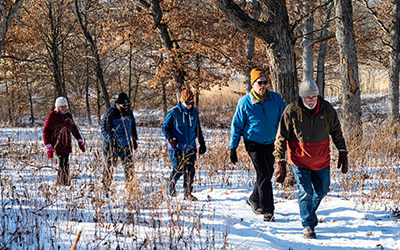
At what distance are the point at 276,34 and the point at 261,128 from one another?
1913mm

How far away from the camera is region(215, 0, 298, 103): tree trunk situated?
15.5 ft

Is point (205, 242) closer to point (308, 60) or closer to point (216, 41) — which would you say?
point (216, 41)

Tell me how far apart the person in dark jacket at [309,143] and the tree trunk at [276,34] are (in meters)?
1.57

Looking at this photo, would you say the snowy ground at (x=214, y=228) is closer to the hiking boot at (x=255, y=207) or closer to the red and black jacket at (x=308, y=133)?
the hiking boot at (x=255, y=207)

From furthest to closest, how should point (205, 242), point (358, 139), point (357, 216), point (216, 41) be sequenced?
point (216, 41) → point (358, 139) → point (357, 216) → point (205, 242)

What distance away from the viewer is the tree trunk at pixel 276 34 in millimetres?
4738

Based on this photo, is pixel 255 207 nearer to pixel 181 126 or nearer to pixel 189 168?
pixel 189 168

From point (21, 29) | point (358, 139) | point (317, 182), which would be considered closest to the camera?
point (317, 182)

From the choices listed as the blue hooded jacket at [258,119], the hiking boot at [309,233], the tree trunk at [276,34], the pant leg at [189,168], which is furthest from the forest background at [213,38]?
the hiking boot at [309,233]

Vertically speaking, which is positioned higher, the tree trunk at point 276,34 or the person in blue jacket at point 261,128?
the tree trunk at point 276,34

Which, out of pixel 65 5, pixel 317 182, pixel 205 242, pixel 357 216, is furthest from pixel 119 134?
pixel 65 5

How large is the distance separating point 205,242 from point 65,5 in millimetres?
16594

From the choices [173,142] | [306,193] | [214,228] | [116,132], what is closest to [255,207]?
[214,228]

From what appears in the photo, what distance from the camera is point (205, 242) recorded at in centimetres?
326
